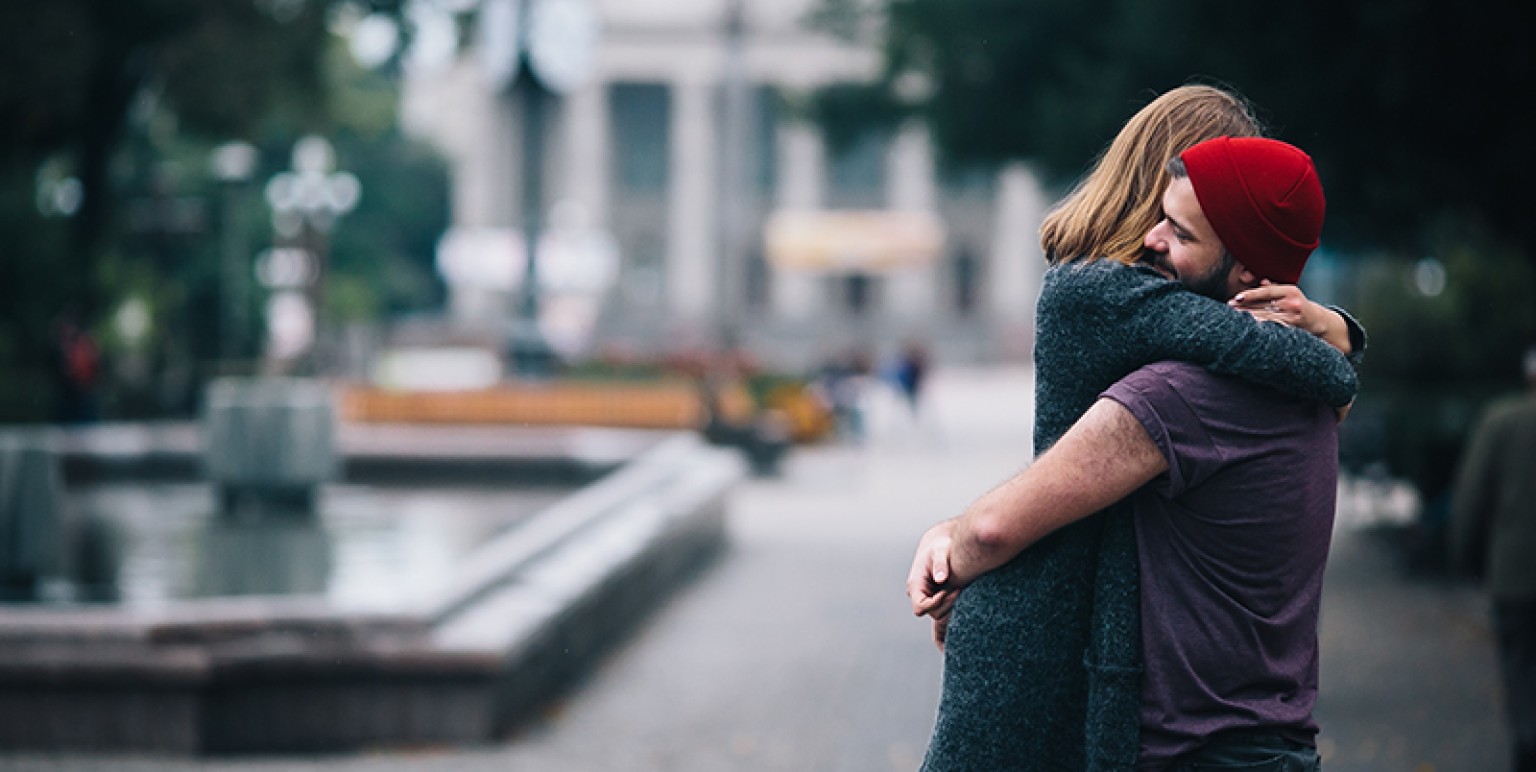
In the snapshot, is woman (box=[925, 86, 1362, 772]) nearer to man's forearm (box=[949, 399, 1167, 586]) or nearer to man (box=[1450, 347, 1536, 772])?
man's forearm (box=[949, 399, 1167, 586])

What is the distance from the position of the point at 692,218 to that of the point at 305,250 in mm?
39813

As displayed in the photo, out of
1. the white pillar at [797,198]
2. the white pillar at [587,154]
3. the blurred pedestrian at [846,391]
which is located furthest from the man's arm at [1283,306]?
the white pillar at [587,154]

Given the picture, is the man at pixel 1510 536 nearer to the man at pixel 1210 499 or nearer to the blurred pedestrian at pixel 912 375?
the man at pixel 1210 499

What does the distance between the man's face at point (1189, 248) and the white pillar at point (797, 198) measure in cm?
7158

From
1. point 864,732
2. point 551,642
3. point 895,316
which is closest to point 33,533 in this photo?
point 551,642

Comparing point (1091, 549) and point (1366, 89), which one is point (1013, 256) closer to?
point (1366, 89)

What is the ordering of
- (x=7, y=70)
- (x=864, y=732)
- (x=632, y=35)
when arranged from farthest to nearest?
(x=632, y=35) < (x=7, y=70) < (x=864, y=732)

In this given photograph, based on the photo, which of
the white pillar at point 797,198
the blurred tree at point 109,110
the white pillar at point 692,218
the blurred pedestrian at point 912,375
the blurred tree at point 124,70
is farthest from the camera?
the white pillar at point 692,218

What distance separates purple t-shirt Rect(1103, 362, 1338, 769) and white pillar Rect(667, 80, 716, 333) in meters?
74.4

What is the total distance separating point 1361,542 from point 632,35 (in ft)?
215

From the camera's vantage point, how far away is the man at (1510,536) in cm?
612

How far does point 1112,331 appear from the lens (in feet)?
8.39

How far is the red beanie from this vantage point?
255cm

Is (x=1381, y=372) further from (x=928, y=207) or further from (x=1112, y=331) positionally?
(x=928, y=207)
